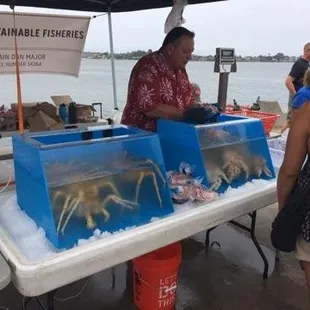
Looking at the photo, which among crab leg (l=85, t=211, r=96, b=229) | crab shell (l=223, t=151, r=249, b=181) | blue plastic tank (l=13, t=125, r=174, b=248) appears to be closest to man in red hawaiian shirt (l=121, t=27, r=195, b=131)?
crab shell (l=223, t=151, r=249, b=181)

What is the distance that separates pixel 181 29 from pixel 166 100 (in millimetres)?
439

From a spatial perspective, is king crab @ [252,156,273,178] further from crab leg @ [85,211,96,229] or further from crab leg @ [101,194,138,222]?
crab leg @ [85,211,96,229]

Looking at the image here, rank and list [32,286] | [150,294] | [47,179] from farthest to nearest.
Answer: [150,294] < [47,179] < [32,286]

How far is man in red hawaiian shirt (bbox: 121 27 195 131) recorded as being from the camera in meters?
2.10

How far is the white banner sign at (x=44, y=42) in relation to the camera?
3754 mm

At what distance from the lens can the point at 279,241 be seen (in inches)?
60.3

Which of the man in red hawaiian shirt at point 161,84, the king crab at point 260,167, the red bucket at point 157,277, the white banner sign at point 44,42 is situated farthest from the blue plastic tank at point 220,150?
the white banner sign at point 44,42

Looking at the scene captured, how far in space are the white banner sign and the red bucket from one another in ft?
9.44

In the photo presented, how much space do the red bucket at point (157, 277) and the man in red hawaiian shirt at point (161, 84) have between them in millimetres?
746

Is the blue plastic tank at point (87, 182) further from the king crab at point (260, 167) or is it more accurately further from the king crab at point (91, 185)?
the king crab at point (260, 167)

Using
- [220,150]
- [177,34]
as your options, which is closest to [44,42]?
[177,34]

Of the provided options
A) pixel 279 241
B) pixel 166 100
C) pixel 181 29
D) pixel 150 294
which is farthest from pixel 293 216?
pixel 181 29

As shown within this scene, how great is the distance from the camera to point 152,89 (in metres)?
2.10

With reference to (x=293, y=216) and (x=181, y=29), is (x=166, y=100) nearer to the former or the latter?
(x=181, y=29)
